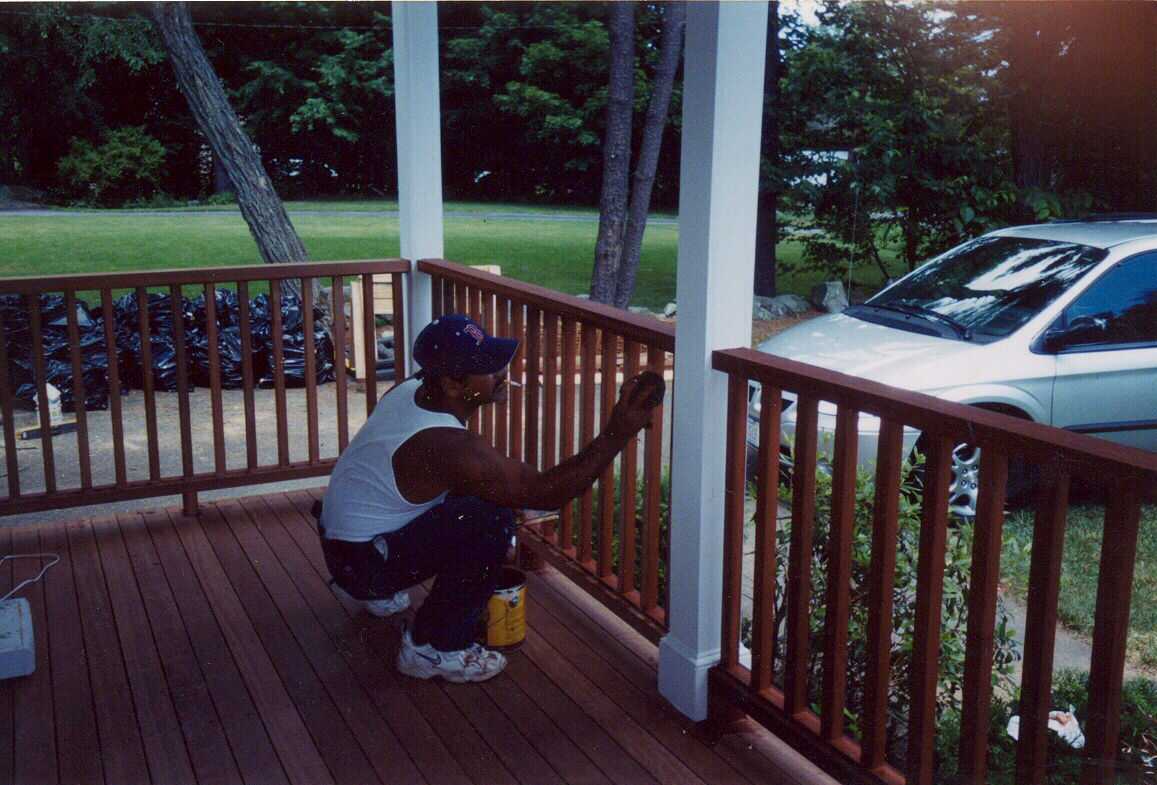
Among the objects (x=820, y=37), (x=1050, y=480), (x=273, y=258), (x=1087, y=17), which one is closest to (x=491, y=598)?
(x=1050, y=480)

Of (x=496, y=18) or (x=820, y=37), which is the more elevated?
(x=496, y=18)

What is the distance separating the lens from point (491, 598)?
9.64 ft

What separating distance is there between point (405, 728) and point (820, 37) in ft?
31.1

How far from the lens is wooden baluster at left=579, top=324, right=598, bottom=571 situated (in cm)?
312

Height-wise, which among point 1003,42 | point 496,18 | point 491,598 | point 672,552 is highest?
point 496,18

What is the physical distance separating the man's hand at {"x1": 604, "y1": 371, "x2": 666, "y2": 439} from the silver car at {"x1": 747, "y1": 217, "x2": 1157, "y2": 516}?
218 cm

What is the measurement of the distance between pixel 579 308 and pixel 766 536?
978mm

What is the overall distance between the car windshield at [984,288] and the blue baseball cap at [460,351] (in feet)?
9.30

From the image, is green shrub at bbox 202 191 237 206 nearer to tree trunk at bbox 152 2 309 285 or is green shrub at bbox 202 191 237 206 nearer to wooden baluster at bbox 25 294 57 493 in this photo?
tree trunk at bbox 152 2 309 285

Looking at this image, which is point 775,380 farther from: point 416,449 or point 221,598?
point 221,598

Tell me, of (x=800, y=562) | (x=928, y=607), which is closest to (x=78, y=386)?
(x=800, y=562)

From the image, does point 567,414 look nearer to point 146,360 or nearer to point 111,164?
point 146,360

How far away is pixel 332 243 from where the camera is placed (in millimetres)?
15875

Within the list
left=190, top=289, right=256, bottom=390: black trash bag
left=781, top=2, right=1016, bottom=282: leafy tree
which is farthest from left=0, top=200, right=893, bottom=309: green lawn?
left=190, top=289, right=256, bottom=390: black trash bag
